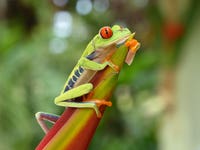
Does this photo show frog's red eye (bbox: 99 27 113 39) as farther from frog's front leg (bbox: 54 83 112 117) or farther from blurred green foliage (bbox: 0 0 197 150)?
blurred green foliage (bbox: 0 0 197 150)

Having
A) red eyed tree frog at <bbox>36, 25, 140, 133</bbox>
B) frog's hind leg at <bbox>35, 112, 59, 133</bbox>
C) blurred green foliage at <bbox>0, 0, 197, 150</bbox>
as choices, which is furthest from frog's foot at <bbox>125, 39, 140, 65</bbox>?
blurred green foliage at <bbox>0, 0, 197, 150</bbox>

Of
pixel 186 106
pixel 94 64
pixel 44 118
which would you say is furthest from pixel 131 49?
pixel 186 106

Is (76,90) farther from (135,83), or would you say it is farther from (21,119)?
(135,83)

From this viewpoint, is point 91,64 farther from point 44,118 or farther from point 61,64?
point 61,64

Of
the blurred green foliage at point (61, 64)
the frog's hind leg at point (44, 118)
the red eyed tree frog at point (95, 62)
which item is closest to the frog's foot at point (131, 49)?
the red eyed tree frog at point (95, 62)

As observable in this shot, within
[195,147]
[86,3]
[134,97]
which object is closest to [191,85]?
[195,147]

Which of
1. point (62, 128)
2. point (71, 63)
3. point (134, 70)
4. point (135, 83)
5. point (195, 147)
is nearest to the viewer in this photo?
point (62, 128)
